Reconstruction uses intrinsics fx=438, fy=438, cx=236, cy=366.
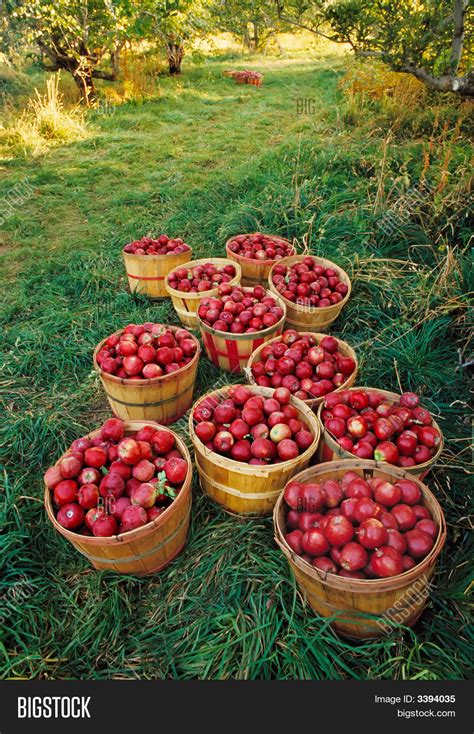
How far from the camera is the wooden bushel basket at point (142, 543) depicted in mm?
2371

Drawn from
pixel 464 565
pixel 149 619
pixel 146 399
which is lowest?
pixel 149 619

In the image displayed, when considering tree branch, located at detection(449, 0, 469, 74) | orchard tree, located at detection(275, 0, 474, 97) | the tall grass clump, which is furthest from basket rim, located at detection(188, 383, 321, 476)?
the tall grass clump

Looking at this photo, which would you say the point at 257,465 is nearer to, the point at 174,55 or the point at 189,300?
the point at 189,300

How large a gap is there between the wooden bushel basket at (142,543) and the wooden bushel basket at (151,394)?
0.71 meters

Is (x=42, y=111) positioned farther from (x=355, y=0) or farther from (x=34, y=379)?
(x=34, y=379)

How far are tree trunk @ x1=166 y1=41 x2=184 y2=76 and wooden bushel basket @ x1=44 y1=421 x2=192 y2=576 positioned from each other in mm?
18029

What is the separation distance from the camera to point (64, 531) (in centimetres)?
238

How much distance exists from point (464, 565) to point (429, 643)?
613mm

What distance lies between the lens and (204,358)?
455cm

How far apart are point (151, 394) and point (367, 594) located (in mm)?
2070

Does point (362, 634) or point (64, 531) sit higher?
point (64, 531)

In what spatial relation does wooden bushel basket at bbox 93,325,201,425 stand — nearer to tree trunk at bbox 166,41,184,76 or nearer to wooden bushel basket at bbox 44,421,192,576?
wooden bushel basket at bbox 44,421,192,576

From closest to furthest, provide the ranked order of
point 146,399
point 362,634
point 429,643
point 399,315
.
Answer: point 429,643
point 362,634
point 146,399
point 399,315

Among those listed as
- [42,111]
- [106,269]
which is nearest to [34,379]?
[106,269]
